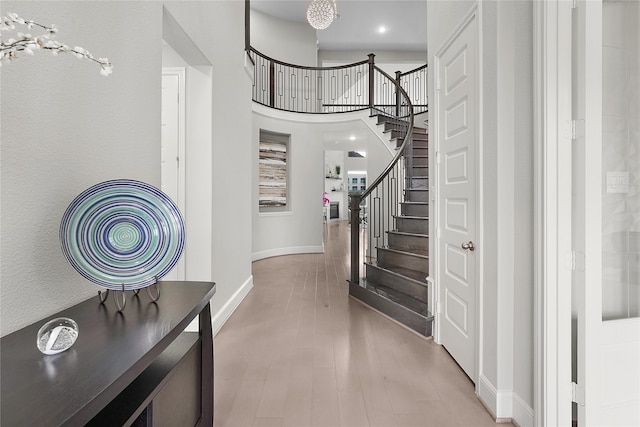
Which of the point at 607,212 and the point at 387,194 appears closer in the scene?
the point at 607,212

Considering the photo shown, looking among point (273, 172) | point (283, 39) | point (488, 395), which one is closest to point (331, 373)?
point (488, 395)

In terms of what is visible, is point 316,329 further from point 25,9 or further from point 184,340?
point 25,9

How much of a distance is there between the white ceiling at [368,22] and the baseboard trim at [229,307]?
6.38 metres

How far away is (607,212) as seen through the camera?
1.53m

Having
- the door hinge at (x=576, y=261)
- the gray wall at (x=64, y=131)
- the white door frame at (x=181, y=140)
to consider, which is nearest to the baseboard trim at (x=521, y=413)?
the door hinge at (x=576, y=261)

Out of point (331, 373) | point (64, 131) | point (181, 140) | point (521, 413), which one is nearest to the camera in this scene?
point (64, 131)

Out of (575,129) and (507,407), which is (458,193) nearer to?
(575,129)

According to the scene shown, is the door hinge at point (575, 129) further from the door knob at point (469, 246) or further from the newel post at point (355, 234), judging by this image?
the newel post at point (355, 234)

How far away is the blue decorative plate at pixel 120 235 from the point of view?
41.3 inches

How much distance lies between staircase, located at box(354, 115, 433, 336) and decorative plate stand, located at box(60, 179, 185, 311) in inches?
93.6

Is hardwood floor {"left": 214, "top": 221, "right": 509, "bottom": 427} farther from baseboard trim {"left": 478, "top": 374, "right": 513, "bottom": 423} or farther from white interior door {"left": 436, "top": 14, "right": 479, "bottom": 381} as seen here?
white interior door {"left": 436, "top": 14, "right": 479, "bottom": 381}

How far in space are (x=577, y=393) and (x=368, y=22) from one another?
8564 millimetres

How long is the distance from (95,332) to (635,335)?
222 cm

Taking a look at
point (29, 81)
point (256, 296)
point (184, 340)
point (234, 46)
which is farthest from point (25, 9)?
point (256, 296)
